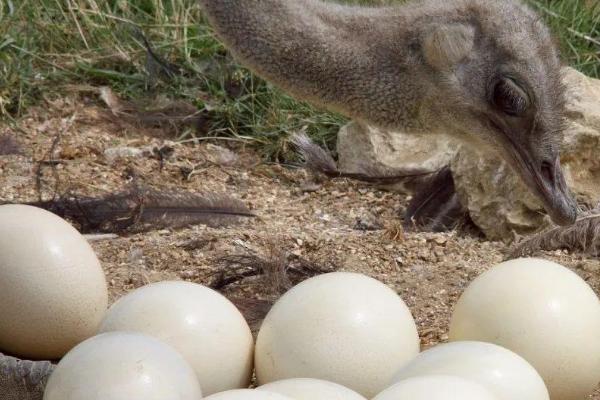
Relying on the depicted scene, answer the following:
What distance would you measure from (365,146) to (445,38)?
1268 millimetres

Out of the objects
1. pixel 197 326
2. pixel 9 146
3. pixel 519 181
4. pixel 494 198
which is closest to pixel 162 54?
pixel 9 146

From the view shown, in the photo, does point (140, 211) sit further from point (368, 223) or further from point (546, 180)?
point (546, 180)

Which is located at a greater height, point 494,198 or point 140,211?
point 494,198

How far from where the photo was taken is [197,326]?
247 centimetres

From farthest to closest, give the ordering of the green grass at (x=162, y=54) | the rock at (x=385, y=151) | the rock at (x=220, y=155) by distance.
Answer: the green grass at (x=162, y=54) < the rock at (x=220, y=155) < the rock at (x=385, y=151)

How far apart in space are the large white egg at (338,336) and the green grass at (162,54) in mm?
2764

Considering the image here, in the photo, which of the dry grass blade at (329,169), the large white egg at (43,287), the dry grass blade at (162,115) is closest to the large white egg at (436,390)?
the large white egg at (43,287)

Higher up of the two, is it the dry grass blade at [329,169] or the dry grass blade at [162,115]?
the dry grass blade at [329,169]

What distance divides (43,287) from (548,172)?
67.4 inches

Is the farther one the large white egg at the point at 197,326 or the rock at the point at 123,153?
the rock at the point at 123,153

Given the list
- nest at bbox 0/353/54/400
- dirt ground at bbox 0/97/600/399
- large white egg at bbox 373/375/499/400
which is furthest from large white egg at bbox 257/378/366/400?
dirt ground at bbox 0/97/600/399

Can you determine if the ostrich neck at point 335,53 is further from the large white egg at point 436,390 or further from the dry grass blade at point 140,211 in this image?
the large white egg at point 436,390

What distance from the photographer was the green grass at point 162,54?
17.7 ft

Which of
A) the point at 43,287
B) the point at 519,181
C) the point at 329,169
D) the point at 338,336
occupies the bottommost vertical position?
the point at 329,169
